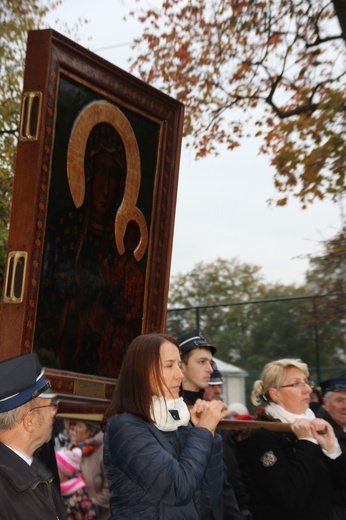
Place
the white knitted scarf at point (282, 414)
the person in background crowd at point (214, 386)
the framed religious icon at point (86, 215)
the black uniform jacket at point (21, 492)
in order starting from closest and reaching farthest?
1. the black uniform jacket at point (21, 492)
2. the framed religious icon at point (86, 215)
3. the white knitted scarf at point (282, 414)
4. the person in background crowd at point (214, 386)

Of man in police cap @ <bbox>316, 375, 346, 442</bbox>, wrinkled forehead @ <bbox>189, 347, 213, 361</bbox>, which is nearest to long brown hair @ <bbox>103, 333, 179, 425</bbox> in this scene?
wrinkled forehead @ <bbox>189, 347, 213, 361</bbox>

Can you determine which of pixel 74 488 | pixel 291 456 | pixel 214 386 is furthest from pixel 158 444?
pixel 214 386

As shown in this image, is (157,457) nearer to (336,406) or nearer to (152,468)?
(152,468)

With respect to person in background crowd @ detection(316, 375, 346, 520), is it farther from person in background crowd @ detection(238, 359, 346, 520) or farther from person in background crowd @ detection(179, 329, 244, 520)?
person in background crowd @ detection(179, 329, 244, 520)

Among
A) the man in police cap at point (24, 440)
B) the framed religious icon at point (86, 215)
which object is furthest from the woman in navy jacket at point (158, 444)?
the framed religious icon at point (86, 215)

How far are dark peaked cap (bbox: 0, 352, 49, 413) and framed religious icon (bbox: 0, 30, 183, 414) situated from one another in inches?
54.8

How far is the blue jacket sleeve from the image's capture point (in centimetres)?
342

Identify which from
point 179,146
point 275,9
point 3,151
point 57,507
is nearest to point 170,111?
point 179,146

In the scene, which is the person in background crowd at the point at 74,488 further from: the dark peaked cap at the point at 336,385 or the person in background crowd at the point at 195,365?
the dark peaked cap at the point at 336,385

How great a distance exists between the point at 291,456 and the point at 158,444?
1241 mm

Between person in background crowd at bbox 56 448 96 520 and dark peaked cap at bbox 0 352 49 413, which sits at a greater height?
dark peaked cap at bbox 0 352 49 413

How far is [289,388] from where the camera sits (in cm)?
479

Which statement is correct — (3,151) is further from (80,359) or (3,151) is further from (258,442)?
(258,442)

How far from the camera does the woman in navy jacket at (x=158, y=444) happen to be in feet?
11.3
